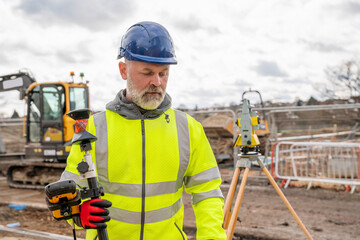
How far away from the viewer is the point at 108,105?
2.11 m

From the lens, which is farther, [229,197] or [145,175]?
[229,197]

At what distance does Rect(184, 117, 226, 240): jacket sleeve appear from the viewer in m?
1.92

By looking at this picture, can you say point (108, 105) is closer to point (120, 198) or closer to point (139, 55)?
point (139, 55)

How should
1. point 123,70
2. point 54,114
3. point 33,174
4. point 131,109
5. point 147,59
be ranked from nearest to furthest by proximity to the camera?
point 147,59, point 131,109, point 123,70, point 54,114, point 33,174

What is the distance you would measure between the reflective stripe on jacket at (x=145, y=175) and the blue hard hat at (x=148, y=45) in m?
0.37

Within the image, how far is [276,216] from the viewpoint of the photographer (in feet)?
21.1

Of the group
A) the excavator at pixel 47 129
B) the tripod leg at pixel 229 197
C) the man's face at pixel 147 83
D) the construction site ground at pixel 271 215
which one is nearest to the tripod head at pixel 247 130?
the tripod leg at pixel 229 197

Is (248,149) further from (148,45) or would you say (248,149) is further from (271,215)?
(271,215)

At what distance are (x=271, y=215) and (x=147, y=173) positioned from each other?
5205 millimetres

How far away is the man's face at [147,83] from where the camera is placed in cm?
198

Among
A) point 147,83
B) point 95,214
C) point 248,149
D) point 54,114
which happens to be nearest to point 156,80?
point 147,83

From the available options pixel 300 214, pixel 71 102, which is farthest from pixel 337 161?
pixel 71 102

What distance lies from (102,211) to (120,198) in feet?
0.85

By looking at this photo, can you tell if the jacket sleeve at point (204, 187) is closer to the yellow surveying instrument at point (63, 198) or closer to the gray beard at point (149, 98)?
the gray beard at point (149, 98)
